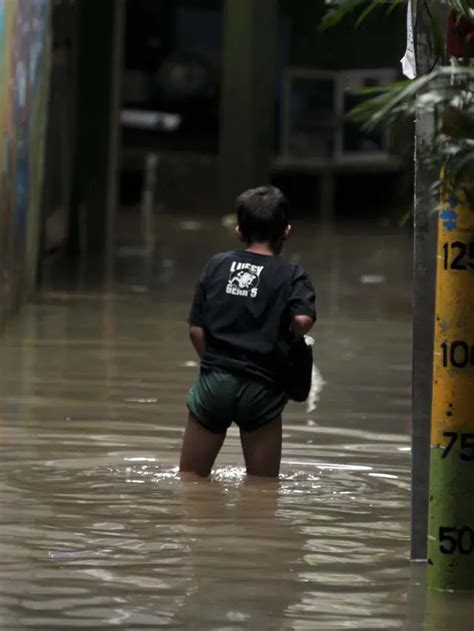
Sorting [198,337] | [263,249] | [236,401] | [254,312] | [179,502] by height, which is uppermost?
[263,249]

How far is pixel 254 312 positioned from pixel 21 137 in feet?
25.6

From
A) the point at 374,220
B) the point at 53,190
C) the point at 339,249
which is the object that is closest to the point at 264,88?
the point at 374,220

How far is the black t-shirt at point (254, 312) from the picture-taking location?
743 cm

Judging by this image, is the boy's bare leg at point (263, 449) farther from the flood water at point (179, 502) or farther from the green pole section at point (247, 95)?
the green pole section at point (247, 95)

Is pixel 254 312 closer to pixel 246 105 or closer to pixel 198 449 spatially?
pixel 198 449

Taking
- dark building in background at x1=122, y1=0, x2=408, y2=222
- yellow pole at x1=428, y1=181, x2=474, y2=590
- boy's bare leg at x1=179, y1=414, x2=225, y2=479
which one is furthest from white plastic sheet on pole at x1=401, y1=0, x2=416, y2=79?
dark building in background at x1=122, y1=0, x2=408, y2=222

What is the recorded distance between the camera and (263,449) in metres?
7.61

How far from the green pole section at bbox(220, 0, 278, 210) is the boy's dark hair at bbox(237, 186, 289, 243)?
27.4m

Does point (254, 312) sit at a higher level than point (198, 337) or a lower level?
higher

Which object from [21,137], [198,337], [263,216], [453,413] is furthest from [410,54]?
[21,137]

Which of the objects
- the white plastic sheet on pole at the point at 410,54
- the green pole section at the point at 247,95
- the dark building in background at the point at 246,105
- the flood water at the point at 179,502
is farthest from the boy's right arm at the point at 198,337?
the green pole section at the point at 247,95

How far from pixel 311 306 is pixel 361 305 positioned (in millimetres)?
9685

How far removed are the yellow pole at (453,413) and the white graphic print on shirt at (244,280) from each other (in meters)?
1.76

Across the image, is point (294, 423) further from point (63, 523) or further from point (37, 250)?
point (37, 250)
